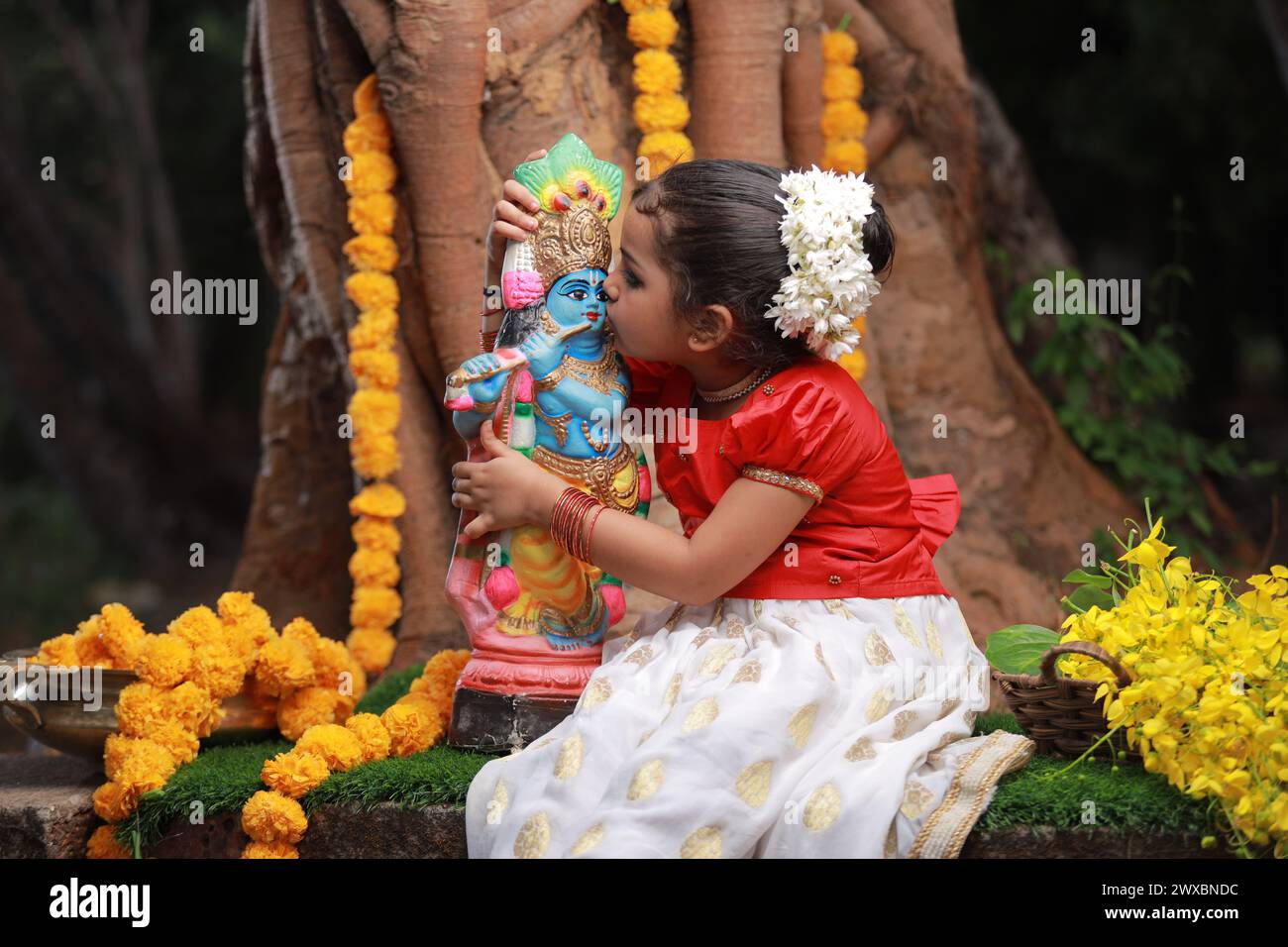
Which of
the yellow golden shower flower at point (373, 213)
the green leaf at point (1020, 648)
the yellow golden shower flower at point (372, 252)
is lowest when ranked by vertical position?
the green leaf at point (1020, 648)

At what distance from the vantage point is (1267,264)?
1013 cm

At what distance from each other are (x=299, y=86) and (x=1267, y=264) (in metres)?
7.70

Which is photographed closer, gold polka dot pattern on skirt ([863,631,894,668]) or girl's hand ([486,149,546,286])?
gold polka dot pattern on skirt ([863,631,894,668])

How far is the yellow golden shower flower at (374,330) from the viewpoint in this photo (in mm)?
4473

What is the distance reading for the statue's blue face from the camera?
10.5 ft

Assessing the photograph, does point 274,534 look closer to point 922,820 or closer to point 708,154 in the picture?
point 708,154

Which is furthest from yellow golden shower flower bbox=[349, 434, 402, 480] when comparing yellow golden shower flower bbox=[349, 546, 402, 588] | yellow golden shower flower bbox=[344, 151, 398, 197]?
yellow golden shower flower bbox=[344, 151, 398, 197]

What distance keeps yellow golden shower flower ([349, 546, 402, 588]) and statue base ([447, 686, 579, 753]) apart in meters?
1.39

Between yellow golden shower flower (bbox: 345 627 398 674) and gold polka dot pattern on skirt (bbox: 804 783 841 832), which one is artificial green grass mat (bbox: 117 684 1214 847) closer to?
gold polka dot pattern on skirt (bbox: 804 783 841 832)

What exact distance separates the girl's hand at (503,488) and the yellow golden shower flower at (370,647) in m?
1.54

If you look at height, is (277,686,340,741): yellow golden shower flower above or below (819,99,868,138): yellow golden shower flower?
below

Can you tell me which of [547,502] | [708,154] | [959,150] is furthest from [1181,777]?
[959,150]

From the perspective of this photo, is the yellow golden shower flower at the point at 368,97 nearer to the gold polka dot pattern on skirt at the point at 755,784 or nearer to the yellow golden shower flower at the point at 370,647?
the yellow golden shower flower at the point at 370,647

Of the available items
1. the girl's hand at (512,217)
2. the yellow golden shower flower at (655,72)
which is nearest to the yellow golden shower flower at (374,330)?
the yellow golden shower flower at (655,72)
